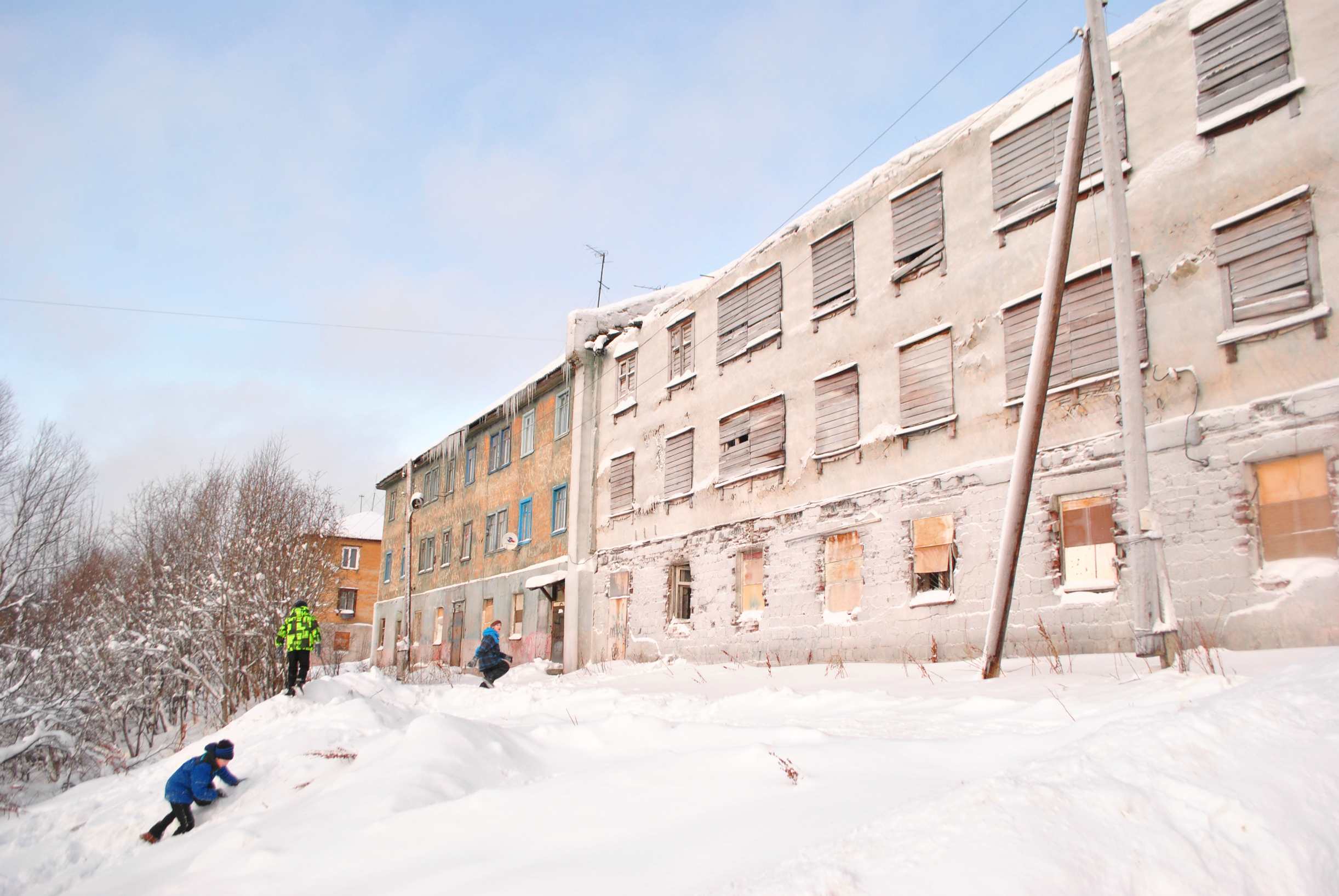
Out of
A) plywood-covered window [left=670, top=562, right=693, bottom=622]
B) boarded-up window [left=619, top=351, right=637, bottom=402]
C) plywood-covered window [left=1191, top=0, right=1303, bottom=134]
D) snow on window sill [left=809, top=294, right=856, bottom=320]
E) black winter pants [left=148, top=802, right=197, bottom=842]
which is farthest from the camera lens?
boarded-up window [left=619, top=351, right=637, bottom=402]

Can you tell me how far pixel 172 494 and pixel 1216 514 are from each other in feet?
96.2


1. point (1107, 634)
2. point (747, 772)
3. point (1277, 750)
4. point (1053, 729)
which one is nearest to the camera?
point (1277, 750)

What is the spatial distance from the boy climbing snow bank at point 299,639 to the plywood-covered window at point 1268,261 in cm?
1312

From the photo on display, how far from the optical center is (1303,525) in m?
10.3

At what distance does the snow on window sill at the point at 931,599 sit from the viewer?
46.0ft

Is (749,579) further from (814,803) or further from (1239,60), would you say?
(814,803)

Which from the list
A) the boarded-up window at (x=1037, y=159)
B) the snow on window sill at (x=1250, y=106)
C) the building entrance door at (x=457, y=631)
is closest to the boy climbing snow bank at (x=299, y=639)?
the boarded-up window at (x=1037, y=159)

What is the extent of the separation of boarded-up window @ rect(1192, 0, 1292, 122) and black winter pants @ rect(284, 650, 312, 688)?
14410 mm

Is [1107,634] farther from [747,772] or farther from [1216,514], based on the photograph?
[747,772]

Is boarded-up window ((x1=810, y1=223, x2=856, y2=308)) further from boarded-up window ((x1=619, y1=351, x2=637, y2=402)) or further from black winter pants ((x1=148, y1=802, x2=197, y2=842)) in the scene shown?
black winter pants ((x1=148, y1=802, x2=197, y2=842))

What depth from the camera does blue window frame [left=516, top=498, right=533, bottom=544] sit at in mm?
27617

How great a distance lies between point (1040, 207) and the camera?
532 inches

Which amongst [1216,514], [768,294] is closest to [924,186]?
[768,294]

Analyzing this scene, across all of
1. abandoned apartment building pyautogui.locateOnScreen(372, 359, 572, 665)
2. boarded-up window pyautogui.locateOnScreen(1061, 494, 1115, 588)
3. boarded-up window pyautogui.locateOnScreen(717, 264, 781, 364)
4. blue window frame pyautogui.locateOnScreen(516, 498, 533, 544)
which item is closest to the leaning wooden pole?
boarded-up window pyautogui.locateOnScreen(1061, 494, 1115, 588)
